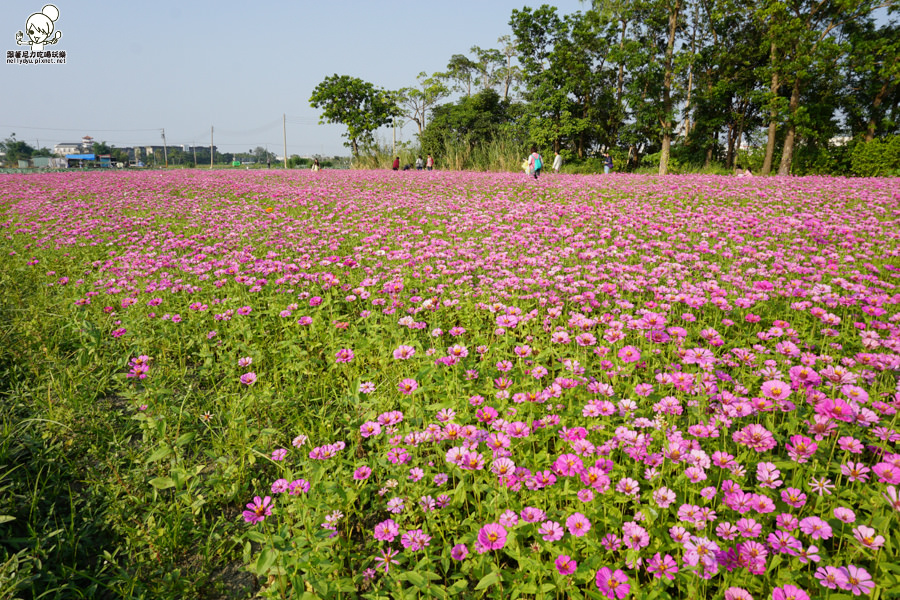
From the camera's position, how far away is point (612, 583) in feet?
4.15

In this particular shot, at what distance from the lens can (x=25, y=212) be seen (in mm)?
8211

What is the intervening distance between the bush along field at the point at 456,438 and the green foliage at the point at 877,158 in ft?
67.0

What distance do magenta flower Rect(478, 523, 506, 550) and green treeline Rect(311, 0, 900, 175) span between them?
22201mm

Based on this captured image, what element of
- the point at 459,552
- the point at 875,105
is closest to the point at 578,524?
the point at 459,552

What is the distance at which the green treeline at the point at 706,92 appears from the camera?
2000 cm

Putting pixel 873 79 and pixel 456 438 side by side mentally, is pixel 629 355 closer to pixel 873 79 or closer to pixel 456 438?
pixel 456 438

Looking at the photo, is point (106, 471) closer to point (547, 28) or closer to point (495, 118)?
point (547, 28)

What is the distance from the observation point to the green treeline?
65.6 ft

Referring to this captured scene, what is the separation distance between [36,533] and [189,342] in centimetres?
166

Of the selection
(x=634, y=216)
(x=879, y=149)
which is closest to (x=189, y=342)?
(x=634, y=216)

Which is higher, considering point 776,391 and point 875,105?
point 875,105

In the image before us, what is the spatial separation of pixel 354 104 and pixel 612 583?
162ft

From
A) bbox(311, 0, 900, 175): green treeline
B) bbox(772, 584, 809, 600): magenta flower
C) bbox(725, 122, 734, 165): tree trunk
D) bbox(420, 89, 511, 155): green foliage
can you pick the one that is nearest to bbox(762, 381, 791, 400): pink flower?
bbox(772, 584, 809, 600): magenta flower

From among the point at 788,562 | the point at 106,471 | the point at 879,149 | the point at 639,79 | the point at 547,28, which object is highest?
the point at 547,28
